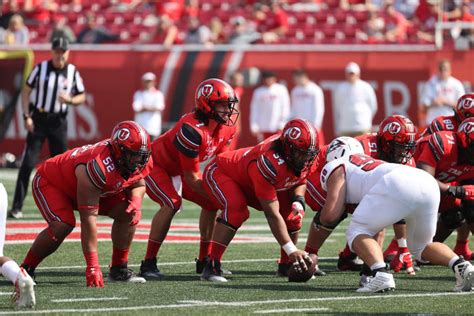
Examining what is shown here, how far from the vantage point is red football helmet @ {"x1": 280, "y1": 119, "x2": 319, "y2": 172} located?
7.68m

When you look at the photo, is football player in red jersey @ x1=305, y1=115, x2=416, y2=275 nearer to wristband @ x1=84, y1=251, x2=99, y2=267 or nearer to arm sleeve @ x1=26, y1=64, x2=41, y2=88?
wristband @ x1=84, y1=251, x2=99, y2=267

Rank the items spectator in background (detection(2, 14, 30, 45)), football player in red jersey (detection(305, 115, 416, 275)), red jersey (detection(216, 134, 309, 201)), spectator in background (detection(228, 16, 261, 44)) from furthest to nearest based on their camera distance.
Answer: spectator in background (detection(2, 14, 30, 45))
spectator in background (detection(228, 16, 261, 44))
football player in red jersey (detection(305, 115, 416, 275))
red jersey (detection(216, 134, 309, 201))

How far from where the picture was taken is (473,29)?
17.6 meters

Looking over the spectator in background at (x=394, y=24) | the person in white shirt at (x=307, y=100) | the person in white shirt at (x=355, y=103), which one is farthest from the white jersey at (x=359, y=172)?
the spectator in background at (x=394, y=24)

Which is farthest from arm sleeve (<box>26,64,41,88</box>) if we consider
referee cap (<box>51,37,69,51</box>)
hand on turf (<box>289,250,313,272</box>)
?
hand on turf (<box>289,250,313,272</box>)

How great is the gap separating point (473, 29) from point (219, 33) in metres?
4.04

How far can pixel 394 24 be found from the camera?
1873 centimetres

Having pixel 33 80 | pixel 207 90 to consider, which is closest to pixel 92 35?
pixel 33 80

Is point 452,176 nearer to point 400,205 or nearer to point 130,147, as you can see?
point 400,205

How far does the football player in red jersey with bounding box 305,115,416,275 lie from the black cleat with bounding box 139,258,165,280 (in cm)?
103

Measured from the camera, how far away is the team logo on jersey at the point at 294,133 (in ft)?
25.2

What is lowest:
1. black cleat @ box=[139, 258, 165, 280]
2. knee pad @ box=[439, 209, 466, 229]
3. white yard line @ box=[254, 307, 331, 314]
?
black cleat @ box=[139, 258, 165, 280]

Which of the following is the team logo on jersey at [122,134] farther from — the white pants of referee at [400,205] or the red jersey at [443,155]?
the red jersey at [443,155]

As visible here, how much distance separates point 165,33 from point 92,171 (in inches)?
Result: 457
